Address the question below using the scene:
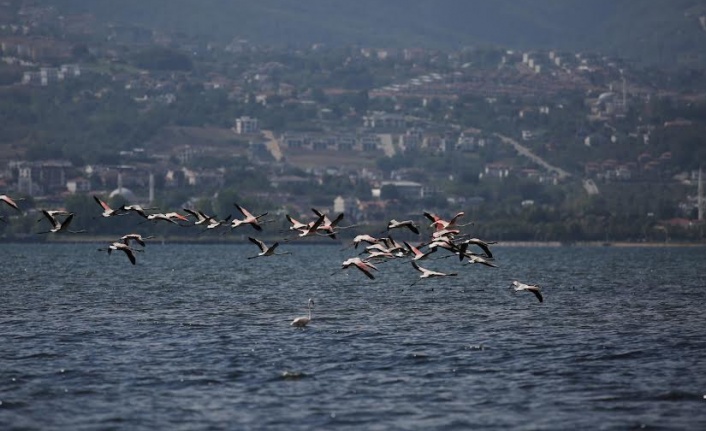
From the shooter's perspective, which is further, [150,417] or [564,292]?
[564,292]

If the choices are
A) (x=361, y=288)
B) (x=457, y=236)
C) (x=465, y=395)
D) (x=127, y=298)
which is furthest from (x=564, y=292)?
(x=465, y=395)

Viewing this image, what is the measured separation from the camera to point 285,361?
46.7m

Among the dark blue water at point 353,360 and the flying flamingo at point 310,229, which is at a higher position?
the flying flamingo at point 310,229

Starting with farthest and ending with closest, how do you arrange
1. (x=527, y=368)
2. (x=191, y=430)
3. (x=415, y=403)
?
1. (x=527, y=368)
2. (x=415, y=403)
3. (x=191, y=430)

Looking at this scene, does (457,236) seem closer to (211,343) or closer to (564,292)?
(211,343)

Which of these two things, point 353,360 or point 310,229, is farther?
point 310,229

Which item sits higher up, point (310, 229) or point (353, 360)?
point (310, 229)

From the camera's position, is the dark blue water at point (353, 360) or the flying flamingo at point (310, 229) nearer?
the dark blue water at point (353, 360)

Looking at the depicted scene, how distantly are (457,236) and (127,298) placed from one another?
23.4 metres

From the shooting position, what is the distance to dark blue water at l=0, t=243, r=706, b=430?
127 ft

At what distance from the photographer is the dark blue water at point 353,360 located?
3856 cm

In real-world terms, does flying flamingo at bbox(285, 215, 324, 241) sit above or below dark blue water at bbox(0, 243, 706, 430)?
above

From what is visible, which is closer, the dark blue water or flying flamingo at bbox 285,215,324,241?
the dark blue water

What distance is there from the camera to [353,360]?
1844 inches
